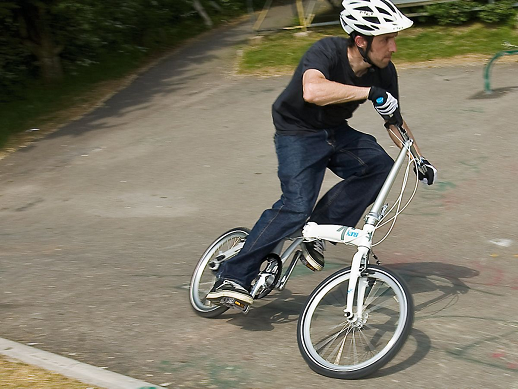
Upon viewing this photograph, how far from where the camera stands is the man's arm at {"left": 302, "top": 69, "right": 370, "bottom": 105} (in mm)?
4184

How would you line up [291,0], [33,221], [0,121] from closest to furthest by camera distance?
[33,221]
[0,121]
[291,0]

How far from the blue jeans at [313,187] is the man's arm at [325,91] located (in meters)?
0.41

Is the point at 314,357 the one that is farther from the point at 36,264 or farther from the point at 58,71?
the point at 58,71

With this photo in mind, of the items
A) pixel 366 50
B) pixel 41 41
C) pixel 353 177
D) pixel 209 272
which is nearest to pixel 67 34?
pixel 41 41

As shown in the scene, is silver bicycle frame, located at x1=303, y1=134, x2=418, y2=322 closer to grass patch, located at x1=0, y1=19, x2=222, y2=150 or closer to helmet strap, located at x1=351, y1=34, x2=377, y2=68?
helmet strap, located at x1=351, y1=34, x2=377, y2=68

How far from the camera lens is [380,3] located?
4.28m

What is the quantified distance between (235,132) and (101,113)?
9.91ft

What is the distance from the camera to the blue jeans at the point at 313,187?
4.61 metres

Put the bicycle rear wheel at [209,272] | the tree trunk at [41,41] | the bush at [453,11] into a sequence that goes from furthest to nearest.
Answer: the bush at [453,11] < the tree trunk at [41,41] < the bicycle rear wheel at [209,272]

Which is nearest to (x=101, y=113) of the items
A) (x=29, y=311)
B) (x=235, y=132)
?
(x=235, y=132)

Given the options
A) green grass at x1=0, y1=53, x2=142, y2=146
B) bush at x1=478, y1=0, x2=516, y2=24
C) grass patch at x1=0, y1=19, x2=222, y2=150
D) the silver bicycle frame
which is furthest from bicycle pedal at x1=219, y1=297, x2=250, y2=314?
bush at x1=478, y1=0, x2=516, y2=24

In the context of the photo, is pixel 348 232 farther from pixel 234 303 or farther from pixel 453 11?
pixel 453 11

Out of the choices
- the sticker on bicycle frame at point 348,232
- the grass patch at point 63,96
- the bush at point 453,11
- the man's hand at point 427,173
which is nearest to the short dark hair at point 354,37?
the man's hand at point 427,173

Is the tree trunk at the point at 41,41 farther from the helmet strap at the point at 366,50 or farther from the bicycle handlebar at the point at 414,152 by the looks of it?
the bicycle handlebar at the point at 414,152
